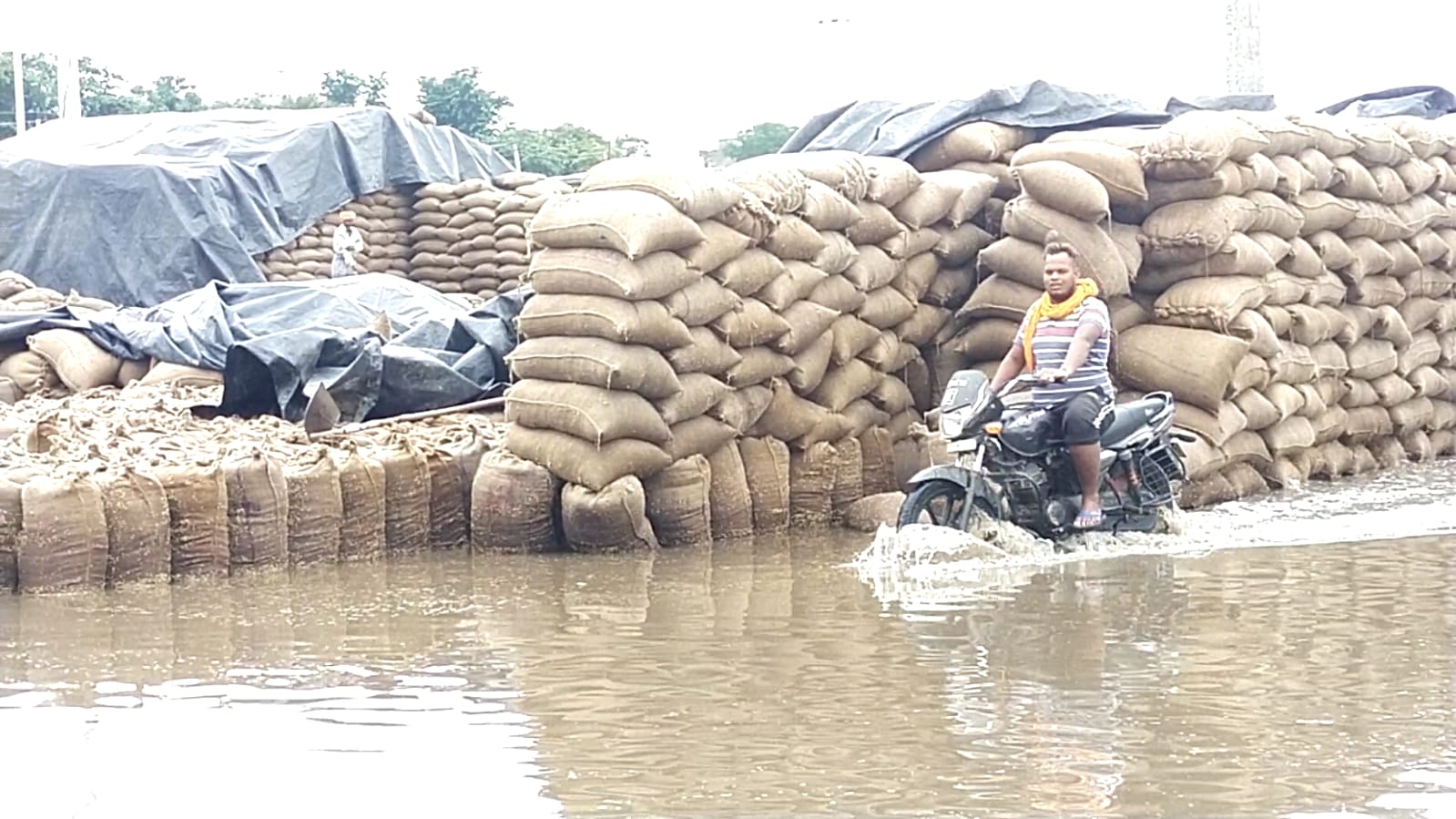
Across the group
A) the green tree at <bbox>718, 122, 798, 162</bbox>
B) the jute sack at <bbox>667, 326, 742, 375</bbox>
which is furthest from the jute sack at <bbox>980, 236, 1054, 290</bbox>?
the green tree at <bbox>718, 122, 798, 162</bbox>

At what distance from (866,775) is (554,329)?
176 inches

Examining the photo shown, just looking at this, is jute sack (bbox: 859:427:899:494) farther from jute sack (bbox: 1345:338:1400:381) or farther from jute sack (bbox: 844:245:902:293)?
jute sack (bbox: 1345:338:1400:381)

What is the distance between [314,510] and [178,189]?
10532 mm

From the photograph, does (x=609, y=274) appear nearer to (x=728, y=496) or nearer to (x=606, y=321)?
(x=606, y=321)

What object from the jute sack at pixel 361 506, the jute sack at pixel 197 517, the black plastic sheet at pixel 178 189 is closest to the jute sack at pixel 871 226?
the jute sack at pixel 361 506

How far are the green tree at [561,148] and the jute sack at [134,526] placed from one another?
26.5 metres

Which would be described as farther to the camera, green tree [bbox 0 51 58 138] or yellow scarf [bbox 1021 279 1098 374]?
green tree [bbox 0 51 58 138]

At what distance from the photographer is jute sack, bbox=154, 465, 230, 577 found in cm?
721

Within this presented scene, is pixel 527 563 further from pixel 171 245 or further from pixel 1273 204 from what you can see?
pixel 171 245

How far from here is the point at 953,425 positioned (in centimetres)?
785

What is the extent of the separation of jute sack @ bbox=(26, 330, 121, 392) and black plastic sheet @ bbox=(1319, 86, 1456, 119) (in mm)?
10208

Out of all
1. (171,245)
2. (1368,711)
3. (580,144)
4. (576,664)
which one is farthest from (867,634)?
(580,144)

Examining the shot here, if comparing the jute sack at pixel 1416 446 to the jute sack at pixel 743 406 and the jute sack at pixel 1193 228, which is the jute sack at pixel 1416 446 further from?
the jute sack at pixel 743 406

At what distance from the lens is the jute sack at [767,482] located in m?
8.91
